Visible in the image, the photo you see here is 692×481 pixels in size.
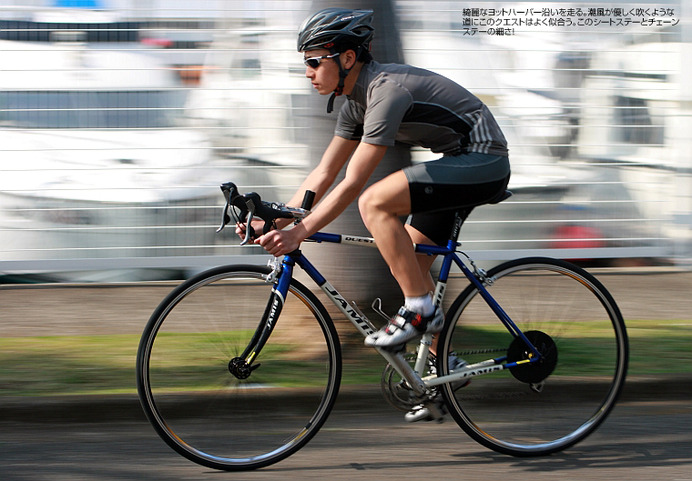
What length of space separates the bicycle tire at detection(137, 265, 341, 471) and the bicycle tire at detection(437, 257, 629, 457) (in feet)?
1.93

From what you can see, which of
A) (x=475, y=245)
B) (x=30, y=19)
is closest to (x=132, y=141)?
(x=30, y=19)

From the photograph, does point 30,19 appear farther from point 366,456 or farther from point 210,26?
point 366,456

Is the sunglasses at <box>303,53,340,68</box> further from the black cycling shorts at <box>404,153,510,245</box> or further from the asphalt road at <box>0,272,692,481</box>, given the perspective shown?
the asphalt road at <box>0,272,692,481</box>

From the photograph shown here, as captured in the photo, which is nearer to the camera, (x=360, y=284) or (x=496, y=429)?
(x=496, y=429)

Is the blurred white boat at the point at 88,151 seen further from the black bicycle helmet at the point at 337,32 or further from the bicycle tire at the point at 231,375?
the black bicycle helmet at the point at 337,32

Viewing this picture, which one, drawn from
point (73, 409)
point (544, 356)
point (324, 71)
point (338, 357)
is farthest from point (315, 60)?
point (73, 409)

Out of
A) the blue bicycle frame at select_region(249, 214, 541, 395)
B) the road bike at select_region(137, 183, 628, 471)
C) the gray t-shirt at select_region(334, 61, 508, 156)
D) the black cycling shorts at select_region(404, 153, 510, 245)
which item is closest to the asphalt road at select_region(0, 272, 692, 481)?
the road bike at select_region(137, 183, 628, 471)

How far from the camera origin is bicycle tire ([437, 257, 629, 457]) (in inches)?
164

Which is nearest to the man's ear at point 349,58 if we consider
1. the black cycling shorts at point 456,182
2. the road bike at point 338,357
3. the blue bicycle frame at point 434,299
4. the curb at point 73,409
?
the black cycling shorts at point 456,182

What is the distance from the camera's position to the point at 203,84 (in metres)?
7.86

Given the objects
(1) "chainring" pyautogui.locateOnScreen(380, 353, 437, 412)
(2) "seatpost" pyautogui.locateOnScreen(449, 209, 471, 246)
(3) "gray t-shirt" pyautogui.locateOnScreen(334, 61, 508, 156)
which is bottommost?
(1) "chainring" pyautogui.locateOnScreen(380, 353, 437, 412)

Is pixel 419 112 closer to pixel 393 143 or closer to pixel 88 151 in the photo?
pixel 393 143

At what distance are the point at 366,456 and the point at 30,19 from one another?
17.3 feet

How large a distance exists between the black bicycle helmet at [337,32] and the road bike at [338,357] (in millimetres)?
658
